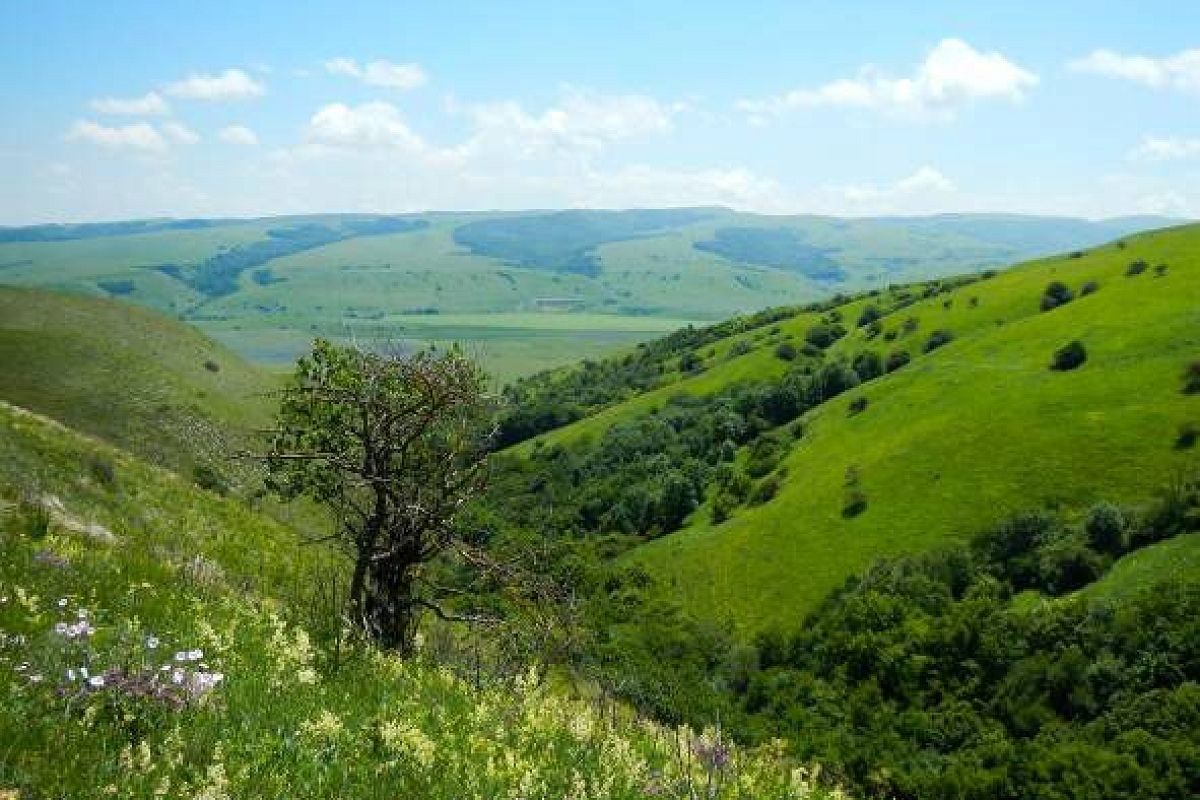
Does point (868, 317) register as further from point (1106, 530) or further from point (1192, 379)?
point (1106, 530)

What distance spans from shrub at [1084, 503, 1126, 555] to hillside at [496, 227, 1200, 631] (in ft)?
24.6

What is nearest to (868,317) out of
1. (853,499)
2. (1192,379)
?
(1192,379)

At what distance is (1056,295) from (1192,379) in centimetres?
6170

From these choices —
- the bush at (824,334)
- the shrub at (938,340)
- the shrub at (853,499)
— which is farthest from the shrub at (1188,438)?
the bush at (824,334)

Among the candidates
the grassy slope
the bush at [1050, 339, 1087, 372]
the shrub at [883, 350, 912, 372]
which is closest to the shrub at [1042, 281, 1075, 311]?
the shrub at [883, 350, 912, 372]

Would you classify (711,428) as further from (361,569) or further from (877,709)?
(361,569)

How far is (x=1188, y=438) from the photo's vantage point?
103688 millimetres

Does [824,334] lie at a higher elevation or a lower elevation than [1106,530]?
higher

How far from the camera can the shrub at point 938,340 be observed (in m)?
162

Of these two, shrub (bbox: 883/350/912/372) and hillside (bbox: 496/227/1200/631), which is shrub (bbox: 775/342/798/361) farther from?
shrub (bbox: 883/350/912/372)

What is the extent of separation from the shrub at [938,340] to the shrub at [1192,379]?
48.9 meters

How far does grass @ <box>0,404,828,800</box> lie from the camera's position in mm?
6367

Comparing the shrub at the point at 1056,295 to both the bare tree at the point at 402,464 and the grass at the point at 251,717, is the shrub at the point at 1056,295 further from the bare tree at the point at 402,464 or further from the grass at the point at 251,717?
the grass at the point at 251,717

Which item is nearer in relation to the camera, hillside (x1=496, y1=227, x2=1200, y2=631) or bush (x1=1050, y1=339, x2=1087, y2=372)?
hillside (x1=496, y1=227, x2=1200, y2=631)
